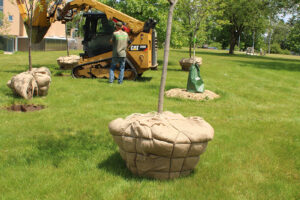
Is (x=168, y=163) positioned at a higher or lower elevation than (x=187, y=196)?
higher

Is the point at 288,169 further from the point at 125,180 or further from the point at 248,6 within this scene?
the point at 248,6

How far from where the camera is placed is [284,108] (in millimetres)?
8523

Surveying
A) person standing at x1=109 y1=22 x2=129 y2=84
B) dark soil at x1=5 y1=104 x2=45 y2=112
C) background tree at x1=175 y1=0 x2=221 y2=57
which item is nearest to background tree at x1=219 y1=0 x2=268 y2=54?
background tree at x1=175 y1=0 x2=221 y2=57

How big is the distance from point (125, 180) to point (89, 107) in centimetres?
394

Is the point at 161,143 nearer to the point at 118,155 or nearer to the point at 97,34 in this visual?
the point at 118,155

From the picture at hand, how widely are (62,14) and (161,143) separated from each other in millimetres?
10234

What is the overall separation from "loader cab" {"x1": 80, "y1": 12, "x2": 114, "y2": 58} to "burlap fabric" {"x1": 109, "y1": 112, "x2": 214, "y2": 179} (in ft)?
29.0

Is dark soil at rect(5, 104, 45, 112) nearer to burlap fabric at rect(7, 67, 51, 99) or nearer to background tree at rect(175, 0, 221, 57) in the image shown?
burlap fabric at rect(7, 67, 51, 99)

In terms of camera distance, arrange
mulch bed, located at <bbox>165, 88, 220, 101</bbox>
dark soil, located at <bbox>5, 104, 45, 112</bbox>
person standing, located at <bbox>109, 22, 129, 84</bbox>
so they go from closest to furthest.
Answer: dark soil, located at <bbox>5, 104, 45, 112</bbox>, mulch bed, located at <bbox>165, 88, 220, 101</bbox>, person standing, located at <bbox>109, 22, 129, 84</bbox>

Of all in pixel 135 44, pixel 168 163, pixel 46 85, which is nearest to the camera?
pixel 168 163

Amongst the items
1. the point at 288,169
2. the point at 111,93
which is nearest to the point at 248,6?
the point at 111,93

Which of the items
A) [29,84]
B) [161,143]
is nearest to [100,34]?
[29,84]

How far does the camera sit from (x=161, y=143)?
128 inches

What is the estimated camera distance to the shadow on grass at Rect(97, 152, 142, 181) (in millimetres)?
3777
